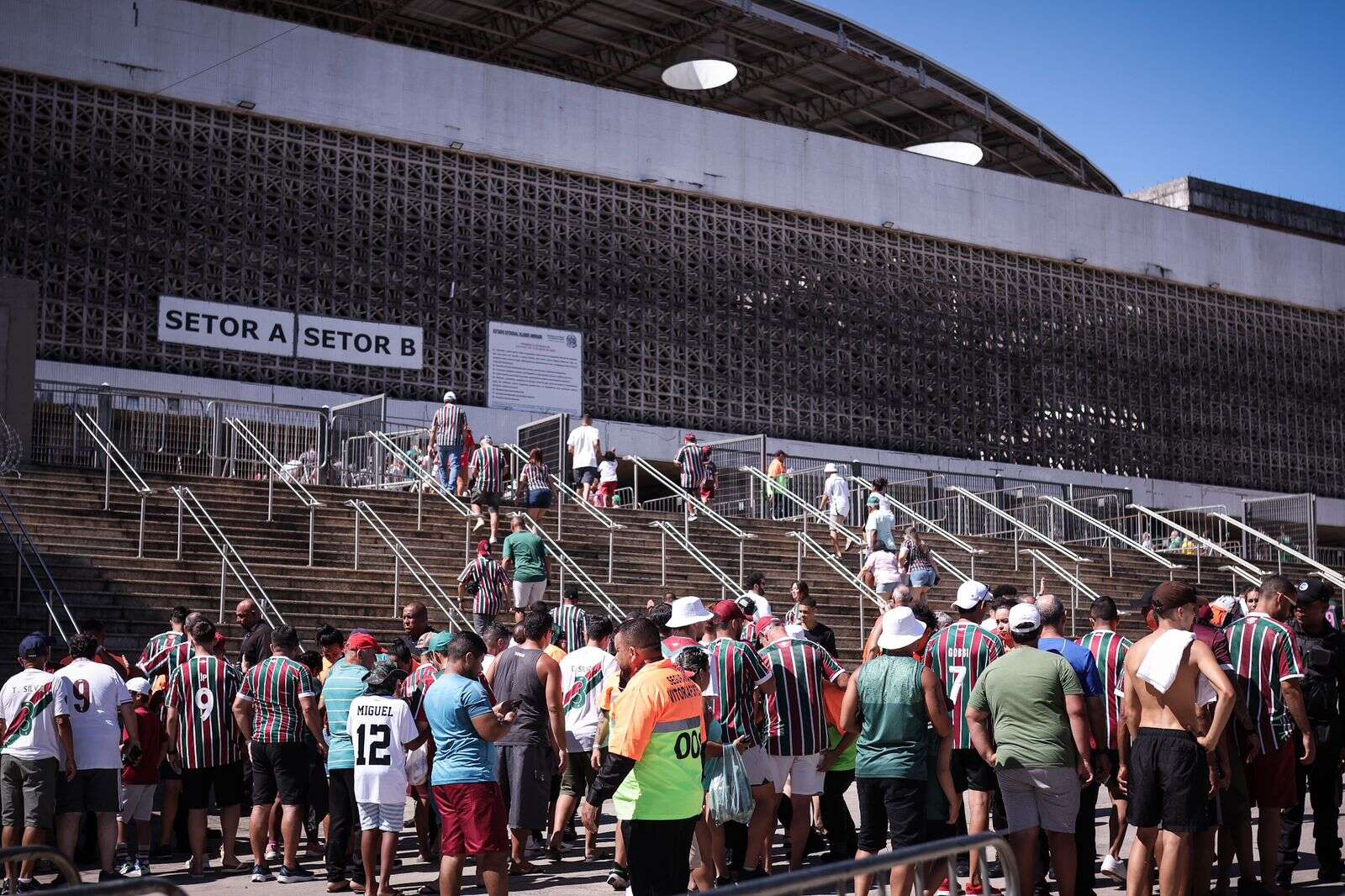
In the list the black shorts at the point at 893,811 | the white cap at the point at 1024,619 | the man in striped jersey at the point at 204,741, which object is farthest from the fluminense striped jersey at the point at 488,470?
the white cap at the point at 1024,619

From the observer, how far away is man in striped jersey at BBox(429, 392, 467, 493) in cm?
2097

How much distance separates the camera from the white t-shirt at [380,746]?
9.10 metres

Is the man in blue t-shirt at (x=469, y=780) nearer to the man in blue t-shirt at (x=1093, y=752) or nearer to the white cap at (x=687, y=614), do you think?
the white cap at (x=687, y=614)

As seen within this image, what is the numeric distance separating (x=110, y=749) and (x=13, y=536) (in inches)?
240

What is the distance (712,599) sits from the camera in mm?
19312

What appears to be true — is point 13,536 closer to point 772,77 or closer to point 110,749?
point 110,749

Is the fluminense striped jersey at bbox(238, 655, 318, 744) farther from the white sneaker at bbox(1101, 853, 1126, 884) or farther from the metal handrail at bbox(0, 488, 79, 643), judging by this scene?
the white sneaker at bbox(1101, 853, 1126, 884)

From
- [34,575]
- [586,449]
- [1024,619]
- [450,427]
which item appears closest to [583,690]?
[1024,619]

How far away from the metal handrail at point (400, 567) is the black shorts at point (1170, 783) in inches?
359

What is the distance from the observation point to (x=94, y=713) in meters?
9.78

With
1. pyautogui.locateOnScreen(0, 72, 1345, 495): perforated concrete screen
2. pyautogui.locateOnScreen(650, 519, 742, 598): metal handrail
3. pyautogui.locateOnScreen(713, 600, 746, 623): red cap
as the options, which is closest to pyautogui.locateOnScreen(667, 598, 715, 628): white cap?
pyautogui.locateOnScreen(713, 600, 746, 623): red cap

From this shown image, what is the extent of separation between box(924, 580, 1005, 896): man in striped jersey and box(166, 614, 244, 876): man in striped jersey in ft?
15.7

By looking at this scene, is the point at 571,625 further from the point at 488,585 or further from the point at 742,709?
the point at 742,709

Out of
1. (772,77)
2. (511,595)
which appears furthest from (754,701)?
(772,77)
